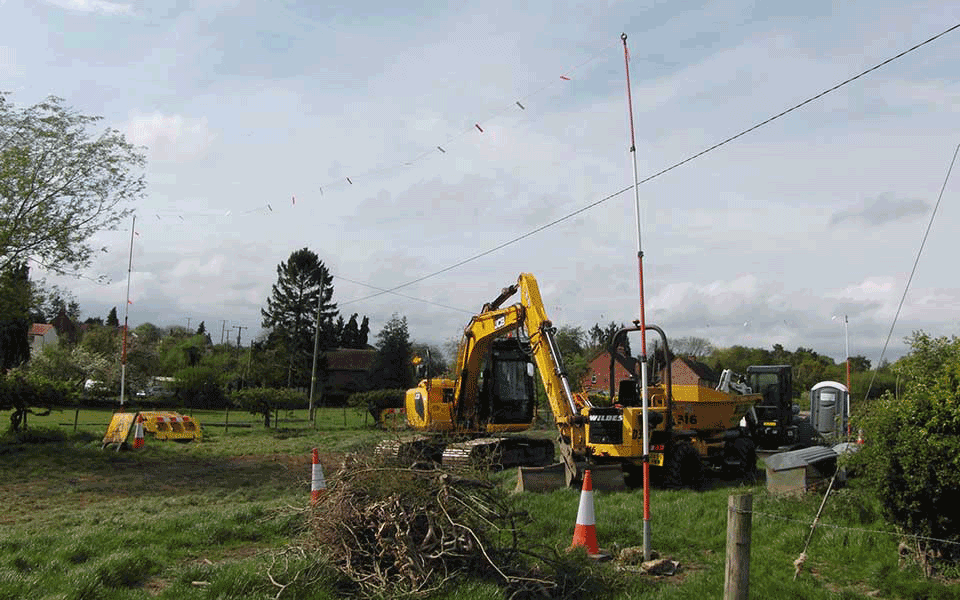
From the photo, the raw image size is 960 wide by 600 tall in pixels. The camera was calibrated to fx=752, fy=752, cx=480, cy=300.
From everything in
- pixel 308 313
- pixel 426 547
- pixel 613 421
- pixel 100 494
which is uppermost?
pixel 308 313

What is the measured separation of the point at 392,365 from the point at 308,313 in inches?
417

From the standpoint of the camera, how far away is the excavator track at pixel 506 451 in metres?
14.3

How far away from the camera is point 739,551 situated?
17.2 feet

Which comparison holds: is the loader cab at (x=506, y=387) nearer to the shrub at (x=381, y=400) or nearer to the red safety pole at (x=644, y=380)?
the red safety pole at (x=644, y=380)

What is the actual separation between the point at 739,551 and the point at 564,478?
7453 millimetres

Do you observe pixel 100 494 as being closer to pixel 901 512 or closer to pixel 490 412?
pixel 490 412

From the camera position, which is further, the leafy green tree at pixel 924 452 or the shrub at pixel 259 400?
the shrub at pixel 259 400

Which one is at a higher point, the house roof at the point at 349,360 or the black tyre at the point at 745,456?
the house roof at the point at 349,360

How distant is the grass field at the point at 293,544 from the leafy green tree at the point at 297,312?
54886 millimetres

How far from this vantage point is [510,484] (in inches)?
508

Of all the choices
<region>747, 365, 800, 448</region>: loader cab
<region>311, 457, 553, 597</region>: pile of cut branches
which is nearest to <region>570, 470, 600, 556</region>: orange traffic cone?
<region>311, 457, 553, 597</region>: pile of cut branches

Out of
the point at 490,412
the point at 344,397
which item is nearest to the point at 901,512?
the point at 490,412

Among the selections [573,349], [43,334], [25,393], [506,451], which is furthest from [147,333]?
[506,451]

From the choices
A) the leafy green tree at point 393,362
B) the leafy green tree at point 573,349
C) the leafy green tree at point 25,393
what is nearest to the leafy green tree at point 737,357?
the leafy green tree at point 573,349
